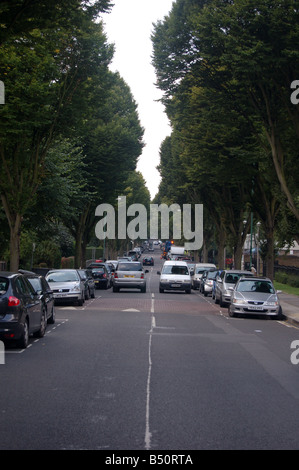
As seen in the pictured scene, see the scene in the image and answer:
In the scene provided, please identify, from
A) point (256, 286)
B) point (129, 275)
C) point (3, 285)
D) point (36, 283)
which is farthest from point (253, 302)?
point (129, 275)

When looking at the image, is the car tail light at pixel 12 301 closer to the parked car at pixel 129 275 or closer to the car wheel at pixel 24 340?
the car wheel at pixel 24 340

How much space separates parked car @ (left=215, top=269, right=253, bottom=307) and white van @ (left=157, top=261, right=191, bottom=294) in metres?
6.64

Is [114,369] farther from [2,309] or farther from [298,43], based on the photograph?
[298,43]

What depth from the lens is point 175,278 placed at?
37469mm

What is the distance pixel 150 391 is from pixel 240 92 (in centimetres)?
1717

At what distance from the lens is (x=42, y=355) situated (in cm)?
1274

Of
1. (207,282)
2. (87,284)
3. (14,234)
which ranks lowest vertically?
(207,282)

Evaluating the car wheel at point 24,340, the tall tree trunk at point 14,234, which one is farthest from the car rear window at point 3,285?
the tall tree trunk at point 14,234

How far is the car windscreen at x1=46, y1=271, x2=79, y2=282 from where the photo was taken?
26.6 m

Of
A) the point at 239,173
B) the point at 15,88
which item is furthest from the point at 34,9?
the point at 239,173

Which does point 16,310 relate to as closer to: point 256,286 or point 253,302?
point 253,302

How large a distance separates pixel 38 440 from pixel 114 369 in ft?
15.1

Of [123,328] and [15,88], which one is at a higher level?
[15,88]
